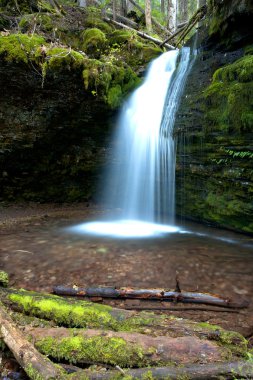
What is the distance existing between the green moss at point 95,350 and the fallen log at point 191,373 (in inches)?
4.4

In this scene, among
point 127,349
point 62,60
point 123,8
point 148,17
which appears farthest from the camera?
point 123,8

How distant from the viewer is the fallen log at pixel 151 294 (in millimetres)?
3301

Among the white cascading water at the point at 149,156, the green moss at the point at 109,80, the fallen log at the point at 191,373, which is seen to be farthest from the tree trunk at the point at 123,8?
the fallen log at the point at 191,373

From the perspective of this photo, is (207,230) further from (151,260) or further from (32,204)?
(32,204)

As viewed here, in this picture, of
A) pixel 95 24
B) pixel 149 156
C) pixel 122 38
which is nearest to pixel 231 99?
pixel 149 156

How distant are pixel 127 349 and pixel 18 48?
714 cm

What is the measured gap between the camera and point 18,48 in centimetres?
679

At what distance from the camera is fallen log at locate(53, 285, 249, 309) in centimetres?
330

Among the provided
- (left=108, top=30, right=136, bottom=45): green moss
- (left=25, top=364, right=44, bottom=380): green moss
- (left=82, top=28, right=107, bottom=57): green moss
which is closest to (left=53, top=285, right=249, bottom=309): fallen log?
(left=25, top=364, right=44, bottom=380): green moss

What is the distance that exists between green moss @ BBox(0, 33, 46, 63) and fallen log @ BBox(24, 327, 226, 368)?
6578 mm

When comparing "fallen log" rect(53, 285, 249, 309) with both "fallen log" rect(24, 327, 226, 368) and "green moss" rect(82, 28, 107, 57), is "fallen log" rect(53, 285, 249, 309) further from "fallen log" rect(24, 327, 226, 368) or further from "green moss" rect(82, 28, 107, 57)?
"green moss" rect(82, 28, 107, 57)

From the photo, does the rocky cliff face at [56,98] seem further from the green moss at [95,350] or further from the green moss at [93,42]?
the green moss at [95,350]

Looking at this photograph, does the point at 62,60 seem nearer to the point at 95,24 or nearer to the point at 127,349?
the point at 95,24

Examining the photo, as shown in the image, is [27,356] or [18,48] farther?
[18,48]
